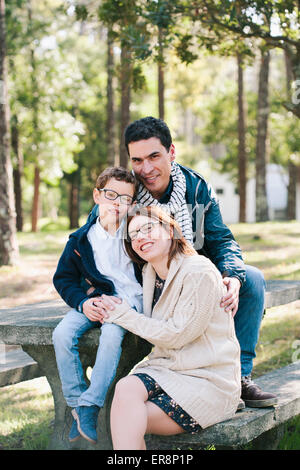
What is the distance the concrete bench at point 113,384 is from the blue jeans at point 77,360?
98 mm

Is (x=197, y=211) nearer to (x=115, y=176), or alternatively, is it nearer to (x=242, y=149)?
(x=115, y=176)

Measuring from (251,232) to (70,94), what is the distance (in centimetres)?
1003

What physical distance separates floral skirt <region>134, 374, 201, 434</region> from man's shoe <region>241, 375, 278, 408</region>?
508 millimetres

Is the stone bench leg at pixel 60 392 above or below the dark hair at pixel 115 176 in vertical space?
below

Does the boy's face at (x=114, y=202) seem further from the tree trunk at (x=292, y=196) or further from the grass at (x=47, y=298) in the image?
the tree trunk at (x=292, y=196)

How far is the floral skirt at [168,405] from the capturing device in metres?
2.94

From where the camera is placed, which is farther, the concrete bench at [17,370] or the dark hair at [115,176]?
the concrete bench at [17,370]

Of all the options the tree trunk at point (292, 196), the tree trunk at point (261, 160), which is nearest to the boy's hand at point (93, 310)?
the tree trunk at point (261, 160)

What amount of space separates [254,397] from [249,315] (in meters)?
0.50

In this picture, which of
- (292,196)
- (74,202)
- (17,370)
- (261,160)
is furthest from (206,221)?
(292,196)

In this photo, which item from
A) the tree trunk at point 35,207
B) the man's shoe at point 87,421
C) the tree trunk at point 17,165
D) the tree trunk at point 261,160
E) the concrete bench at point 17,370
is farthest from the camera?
the tree trunk at point 35,207

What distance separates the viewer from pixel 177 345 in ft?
10.0

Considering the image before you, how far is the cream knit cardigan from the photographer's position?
2984 mm
